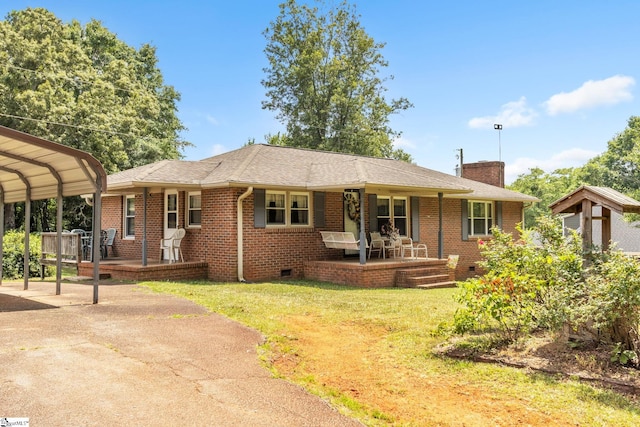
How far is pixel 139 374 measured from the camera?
4.96 meters

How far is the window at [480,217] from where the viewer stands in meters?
20.1

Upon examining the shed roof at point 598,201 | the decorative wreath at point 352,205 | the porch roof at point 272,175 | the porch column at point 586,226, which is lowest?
the porch column at point 586,226

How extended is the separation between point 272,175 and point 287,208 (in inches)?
40.9

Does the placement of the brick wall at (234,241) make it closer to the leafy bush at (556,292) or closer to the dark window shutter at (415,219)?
the dark window shutter at (415,219)

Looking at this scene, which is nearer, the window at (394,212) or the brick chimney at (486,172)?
the window at (394,212)

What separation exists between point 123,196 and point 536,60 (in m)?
16.9

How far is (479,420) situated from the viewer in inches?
163

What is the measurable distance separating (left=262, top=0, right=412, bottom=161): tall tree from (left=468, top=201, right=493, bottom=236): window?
14.7 m

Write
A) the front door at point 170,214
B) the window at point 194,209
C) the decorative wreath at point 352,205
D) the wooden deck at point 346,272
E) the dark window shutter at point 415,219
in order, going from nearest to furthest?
the wooden deck at point 346,272, the window at point 194,209, the front door at point 170,214, the decorative wreath at point 352,205, the dark window shutter at point 415,219

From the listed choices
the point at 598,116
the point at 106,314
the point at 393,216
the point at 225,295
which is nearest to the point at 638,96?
the point at 598,116

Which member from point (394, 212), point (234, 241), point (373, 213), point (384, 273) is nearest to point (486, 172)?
point (394, 212)

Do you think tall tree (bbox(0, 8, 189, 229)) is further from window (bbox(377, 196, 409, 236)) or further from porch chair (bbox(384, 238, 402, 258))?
porch chair (bbox(384, 238, 402, 258))

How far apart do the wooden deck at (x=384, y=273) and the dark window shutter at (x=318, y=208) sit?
1.28 m

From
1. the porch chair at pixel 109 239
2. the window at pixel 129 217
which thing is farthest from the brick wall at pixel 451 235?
the porch chair at pixel 109 239
